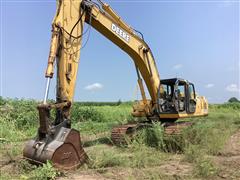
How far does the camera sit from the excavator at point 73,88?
654 centimetres

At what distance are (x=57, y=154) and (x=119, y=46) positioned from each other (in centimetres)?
450

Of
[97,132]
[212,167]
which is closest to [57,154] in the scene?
[212,167]

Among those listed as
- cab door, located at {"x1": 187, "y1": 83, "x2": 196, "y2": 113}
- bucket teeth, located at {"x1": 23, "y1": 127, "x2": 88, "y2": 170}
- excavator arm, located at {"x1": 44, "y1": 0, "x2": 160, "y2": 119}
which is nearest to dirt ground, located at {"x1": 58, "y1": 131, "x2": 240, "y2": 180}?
bucket teeth, located at {"x1": 23, "y1": 127, "x2": 88, "y2": 170}

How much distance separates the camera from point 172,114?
10625 millimetres

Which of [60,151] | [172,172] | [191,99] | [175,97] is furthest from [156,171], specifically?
[191,99]

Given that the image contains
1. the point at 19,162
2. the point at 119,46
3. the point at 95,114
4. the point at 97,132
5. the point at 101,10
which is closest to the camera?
the point at 19,162

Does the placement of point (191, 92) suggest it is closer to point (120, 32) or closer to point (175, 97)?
point (175, 97)

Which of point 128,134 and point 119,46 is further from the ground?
point 119,46

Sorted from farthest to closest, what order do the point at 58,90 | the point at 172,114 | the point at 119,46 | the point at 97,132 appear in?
the point at 97,132
the point at 172,114
the point at 119,46
the point at 58,90

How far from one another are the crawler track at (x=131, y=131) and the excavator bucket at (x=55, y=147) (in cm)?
280

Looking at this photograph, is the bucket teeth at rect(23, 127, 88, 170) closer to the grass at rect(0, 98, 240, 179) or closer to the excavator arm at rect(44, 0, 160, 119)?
the grass at rect(0, 98, 240, 179)

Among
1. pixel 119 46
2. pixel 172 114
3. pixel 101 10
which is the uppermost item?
pixel 101 10

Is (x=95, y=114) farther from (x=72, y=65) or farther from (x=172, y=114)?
(x=72, y=65)

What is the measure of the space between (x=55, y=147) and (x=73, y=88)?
5.35 feet
